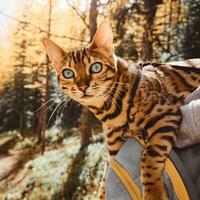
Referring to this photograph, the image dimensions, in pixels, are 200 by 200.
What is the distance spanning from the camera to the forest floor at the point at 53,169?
2.14 meters

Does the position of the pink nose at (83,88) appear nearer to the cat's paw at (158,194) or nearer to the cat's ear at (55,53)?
the cat's ear at (55,53)

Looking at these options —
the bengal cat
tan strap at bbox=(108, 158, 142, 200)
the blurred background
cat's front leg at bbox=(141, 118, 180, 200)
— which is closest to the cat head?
the bengal cat

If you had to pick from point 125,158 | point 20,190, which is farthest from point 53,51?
point 20,190

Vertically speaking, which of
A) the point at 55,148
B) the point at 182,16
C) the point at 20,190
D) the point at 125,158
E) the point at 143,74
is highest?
the point at 182,16

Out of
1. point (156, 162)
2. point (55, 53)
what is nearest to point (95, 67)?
point (55, 53)

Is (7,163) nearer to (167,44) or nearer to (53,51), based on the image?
(167,44)

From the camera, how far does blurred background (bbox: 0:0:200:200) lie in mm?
2143

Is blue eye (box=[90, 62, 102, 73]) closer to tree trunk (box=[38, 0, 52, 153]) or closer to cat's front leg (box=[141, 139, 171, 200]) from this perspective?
cat's front leg (box=[141, 139, 171, 200])

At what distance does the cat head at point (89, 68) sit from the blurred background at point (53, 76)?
3.42 feet

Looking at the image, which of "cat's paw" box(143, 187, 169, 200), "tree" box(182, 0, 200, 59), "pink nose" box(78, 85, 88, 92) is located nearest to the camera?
"cat's paw" box(143, 187, 169, 200)

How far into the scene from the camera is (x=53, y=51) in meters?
1.11

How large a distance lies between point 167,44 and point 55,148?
0.74 m

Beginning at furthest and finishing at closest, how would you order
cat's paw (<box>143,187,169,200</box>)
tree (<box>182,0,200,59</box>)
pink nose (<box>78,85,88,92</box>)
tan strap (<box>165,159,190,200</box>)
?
tree (<box>182,0,200,59</box>)
pink nose (<box>78,85,88,92</box>)
cat's paw (<box>143,187,169,200</box>)
tan strap (<box>165,159,190,200</box>)

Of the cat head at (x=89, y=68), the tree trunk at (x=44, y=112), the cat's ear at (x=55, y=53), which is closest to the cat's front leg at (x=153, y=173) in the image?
the cat head at (x=89, y=68)
